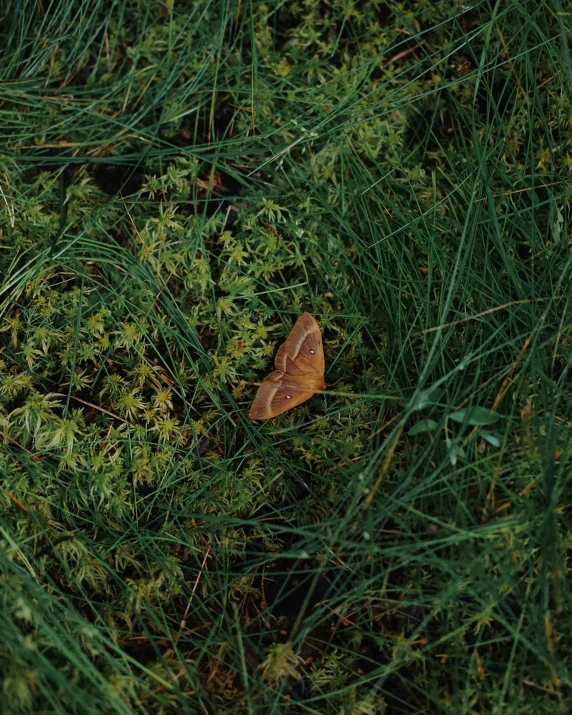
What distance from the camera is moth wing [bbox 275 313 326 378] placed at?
84.7 inches

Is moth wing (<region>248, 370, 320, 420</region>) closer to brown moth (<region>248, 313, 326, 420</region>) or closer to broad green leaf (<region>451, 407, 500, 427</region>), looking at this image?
brown moth (<region>248, 313, 326, 420</region>)

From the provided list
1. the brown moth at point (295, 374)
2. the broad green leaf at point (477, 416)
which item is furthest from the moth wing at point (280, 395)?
the broad green leaf at point (477, 416)

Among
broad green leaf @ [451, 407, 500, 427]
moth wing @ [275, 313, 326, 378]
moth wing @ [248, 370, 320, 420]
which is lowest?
broad green leaf @ [451, 407, 500, 427]

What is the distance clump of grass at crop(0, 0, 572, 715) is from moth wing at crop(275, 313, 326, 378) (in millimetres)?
98

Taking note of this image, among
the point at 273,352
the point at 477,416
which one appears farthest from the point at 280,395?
the point at 477,416

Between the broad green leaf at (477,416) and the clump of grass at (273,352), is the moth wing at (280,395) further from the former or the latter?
the broad green leaf at (477,416)

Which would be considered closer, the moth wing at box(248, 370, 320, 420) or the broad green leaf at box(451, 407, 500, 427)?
the broad green leaf at box(451, 407, 500, 427)

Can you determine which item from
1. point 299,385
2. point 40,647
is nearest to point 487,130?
point 299,385

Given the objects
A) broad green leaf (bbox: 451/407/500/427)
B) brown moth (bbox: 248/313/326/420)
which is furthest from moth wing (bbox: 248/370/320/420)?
broad green leaf (bbox: 451/407/500/427)

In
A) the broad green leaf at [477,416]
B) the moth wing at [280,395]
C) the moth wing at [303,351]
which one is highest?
the moth wing at [303,351]

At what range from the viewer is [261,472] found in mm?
2154

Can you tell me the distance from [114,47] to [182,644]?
2.28 m

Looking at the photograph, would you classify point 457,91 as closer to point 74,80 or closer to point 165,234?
point 165,234

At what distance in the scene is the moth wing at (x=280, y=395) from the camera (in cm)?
212
